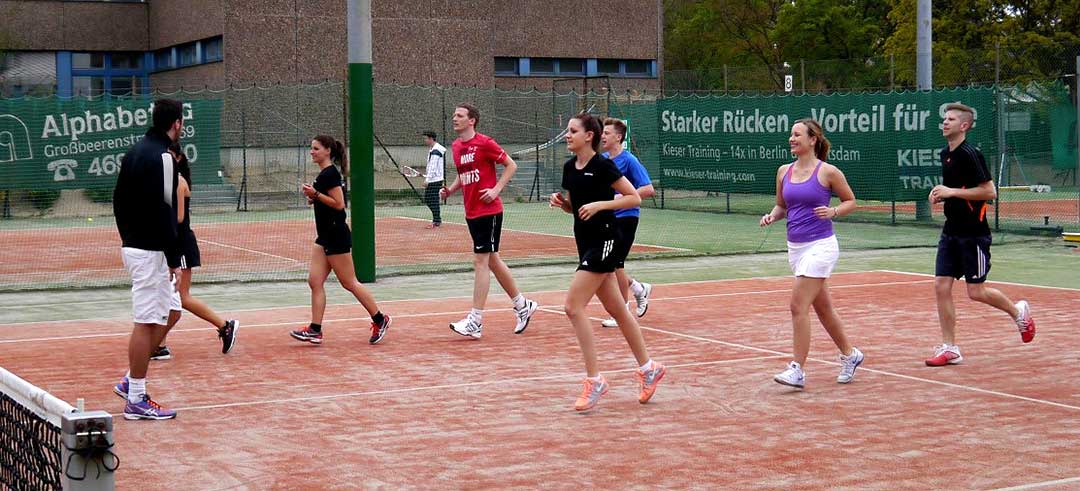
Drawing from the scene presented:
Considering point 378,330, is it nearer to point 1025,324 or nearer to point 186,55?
point 1025,324

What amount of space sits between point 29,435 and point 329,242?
5980 millimetres

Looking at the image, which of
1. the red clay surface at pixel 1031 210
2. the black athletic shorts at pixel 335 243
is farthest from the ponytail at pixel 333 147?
the red clay surface at pixel 1031 210

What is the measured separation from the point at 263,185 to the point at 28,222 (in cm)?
575

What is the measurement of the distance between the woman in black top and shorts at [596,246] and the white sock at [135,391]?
8.24 feet

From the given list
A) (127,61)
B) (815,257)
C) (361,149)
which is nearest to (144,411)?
(815,257)

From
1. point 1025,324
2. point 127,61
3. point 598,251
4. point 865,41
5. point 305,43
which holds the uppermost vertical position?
point 865,41

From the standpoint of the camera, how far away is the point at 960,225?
9508 millimetres

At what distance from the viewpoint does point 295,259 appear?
1872 cm

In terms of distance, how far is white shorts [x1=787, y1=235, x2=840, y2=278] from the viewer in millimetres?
8562

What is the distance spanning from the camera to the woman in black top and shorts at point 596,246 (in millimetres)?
8117

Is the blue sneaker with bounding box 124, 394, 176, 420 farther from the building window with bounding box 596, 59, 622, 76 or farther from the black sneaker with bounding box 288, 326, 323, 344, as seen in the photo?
the building window with bounding box 596, 59, 622, 76

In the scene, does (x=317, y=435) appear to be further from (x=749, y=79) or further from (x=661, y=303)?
(x=749, y=79)

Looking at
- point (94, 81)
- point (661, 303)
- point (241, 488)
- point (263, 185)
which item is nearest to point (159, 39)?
point (94, 81)

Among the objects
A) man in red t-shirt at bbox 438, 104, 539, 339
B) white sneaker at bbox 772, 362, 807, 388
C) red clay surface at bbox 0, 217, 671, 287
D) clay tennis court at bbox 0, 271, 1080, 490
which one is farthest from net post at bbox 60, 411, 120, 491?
red clay surface at bbox 0, 217, 671, 287
